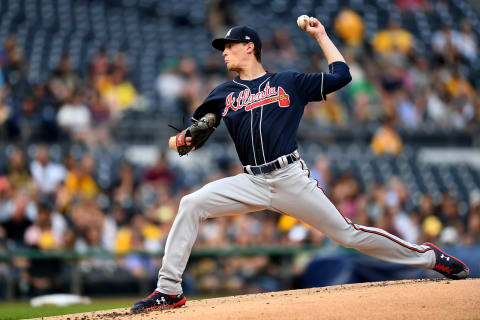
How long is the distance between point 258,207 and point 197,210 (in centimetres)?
37

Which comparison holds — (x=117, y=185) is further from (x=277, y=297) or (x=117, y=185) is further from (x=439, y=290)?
(x=439, y=290)

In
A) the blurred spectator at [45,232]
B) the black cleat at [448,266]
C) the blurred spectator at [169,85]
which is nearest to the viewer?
the black cleat at [448,266]

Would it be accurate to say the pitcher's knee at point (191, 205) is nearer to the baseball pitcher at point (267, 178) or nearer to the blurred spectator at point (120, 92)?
the baseball pitcher at point (267, 178)

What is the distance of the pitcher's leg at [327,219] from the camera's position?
4.54 meters

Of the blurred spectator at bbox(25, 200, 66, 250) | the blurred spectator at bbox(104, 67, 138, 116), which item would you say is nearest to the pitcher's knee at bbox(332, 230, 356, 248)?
the blurred spectator at bbox(25, 200, 66, 250)

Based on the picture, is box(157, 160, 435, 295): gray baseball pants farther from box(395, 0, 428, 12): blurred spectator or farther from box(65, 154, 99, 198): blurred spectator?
box(395, 0, 428, 12): blurred spectator

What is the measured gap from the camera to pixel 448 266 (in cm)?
495

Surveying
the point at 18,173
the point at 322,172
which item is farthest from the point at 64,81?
the point at 322,172

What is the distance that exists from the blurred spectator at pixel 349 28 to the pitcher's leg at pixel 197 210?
377 inches

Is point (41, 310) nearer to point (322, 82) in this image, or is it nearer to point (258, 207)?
point (258, 207)

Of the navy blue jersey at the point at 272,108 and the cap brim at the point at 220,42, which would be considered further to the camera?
the cap brim at the point at 220,42

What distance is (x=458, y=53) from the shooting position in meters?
14.5

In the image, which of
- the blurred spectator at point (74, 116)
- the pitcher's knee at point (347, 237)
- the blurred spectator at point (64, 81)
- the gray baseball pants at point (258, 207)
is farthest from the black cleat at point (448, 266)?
the blurred spectator at point (64, 81)

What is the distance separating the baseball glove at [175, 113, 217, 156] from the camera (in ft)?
15.4
